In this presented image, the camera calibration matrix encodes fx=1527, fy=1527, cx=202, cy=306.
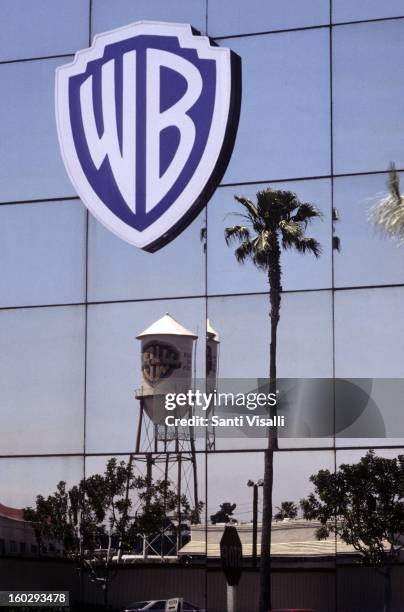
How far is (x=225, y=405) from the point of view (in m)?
26.1

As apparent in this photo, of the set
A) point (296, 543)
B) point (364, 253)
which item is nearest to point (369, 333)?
point (364, 253)

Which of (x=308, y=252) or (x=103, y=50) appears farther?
(x=103, y=50)

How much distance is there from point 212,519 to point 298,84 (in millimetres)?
7691

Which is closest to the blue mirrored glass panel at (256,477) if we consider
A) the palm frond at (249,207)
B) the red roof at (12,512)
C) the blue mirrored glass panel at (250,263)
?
the blue mirrored glass panel at (250,263)

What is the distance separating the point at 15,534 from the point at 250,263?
6391mm

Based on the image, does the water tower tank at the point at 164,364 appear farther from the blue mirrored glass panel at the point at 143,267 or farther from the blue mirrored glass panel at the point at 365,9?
the blue mirrored glass panel at the point at 365,9

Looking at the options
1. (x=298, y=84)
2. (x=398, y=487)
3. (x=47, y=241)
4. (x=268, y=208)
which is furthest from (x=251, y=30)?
(x=398, y=487)

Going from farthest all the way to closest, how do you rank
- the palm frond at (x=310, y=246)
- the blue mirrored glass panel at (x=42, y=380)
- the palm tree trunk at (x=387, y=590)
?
the blue mirrored glass panel at (x=42, y=380) → the palm frond at (x=310, y=246) → the palm tree trunk at (x=387, y=590)

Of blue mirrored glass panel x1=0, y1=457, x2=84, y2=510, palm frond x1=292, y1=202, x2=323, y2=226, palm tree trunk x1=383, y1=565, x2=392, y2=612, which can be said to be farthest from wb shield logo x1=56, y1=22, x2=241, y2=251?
palm tree trunk x1=383, y1=565, x2=392, y2=612

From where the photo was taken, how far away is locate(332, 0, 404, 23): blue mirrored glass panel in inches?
1046

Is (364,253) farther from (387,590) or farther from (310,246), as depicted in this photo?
(387,590)

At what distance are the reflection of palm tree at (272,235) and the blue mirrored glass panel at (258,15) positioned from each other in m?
3.05

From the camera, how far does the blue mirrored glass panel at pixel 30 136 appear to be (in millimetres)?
27938

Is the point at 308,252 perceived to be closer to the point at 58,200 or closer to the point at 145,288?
the point at 145,288
